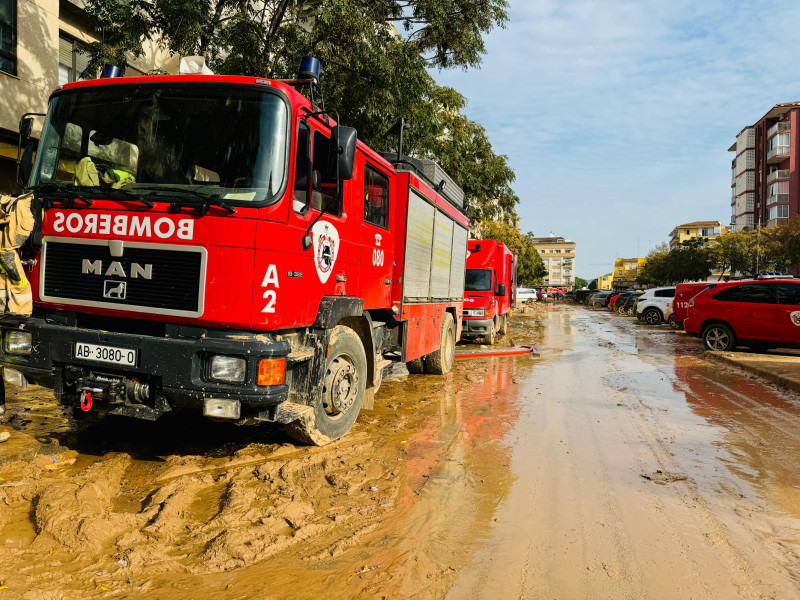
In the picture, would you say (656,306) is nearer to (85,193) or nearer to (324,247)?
(324,247)

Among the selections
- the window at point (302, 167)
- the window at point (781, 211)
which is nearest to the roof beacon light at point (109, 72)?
the window at point (302, 167)

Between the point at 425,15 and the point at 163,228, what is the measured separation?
9533mm

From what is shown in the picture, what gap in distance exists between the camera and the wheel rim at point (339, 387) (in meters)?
5.09

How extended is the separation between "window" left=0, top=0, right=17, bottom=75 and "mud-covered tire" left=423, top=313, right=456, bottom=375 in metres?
9.87

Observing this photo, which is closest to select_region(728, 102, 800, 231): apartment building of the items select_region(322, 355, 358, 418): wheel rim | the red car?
the red car

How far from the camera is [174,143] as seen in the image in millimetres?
4453

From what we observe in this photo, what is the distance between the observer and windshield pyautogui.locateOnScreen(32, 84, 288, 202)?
14.0 feet

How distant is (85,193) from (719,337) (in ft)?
45.7

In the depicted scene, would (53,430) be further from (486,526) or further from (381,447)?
(486,526)

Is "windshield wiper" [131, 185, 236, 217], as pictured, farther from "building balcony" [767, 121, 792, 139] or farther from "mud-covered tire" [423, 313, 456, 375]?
"building balcony" [767, 121, 792, 139]

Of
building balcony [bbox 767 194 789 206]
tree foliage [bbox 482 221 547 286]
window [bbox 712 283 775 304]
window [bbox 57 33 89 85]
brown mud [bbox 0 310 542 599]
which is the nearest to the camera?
brown mud [bbox 0 310 542 599]

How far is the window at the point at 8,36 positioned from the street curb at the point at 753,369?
15.1 m

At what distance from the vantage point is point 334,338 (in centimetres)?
503

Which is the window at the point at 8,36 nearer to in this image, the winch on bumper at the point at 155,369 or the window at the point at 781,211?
the winch on bumper at the point at 155,369
